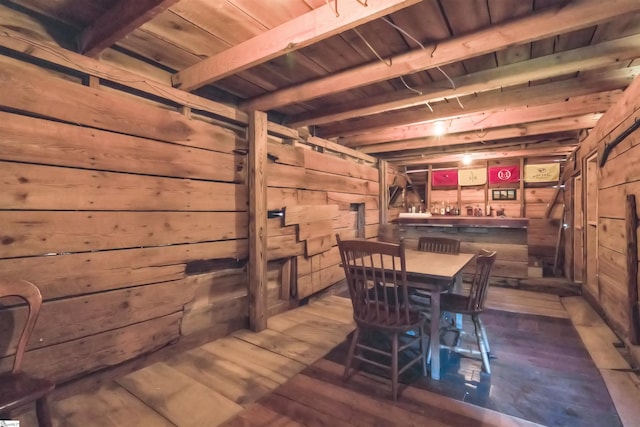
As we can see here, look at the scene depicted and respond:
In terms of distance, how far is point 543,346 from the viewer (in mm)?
2562

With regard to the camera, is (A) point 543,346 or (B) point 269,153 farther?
(B) point 269,153

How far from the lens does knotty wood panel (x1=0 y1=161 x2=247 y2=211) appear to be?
167cm

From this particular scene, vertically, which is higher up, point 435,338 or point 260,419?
point 435,338

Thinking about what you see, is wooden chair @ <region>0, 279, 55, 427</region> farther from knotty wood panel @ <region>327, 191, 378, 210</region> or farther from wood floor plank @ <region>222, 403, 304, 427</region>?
knotty wood panel @ <region>327, 191, 378, 210</region>

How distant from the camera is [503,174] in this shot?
5738mm

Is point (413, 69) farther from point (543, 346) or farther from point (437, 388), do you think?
point (543, 346)

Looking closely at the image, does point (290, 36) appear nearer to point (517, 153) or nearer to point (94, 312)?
point (94, 312)

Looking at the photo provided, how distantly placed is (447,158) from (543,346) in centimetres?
Result: 365

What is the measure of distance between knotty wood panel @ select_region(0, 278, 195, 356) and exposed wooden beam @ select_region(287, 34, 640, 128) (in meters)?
2.20

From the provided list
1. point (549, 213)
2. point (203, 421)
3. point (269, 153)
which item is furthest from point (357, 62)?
point (549, 213)

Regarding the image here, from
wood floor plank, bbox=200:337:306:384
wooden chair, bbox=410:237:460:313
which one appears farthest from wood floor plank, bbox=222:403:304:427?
wooden chair, bbox=410:237:460:313

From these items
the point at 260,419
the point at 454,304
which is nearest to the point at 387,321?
the point at 454,304

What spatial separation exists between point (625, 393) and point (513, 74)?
2.17 metres

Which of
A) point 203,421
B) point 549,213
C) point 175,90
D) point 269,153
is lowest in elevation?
point 203,421
